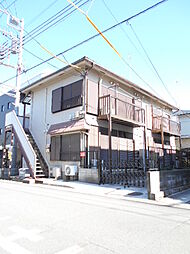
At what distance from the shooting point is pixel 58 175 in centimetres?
1222

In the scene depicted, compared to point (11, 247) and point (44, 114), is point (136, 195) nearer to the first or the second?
point (11, 247)

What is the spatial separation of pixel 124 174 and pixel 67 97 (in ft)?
22.1

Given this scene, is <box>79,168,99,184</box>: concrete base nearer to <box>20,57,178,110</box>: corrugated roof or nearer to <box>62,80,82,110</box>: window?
<box>62,80,82,110</box>: window

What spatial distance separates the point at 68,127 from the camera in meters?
12.3

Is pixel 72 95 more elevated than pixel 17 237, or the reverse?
pixel 72 95

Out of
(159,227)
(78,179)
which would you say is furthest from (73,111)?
(159,227)

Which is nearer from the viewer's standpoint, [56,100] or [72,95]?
[72,95]

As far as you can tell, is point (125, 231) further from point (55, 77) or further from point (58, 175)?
point (55, 77)

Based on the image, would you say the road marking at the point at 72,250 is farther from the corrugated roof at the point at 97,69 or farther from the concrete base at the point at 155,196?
the corrugated roof at the point at 97,69

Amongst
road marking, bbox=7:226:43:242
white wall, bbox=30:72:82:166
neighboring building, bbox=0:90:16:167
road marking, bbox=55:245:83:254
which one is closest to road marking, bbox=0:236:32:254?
road marking, bbox=7:226:43:242

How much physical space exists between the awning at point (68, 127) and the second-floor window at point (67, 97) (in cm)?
111

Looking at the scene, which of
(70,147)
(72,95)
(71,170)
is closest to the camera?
(71,170)

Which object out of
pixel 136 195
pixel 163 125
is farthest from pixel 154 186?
pixel 163 125

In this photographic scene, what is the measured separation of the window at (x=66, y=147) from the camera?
12055 mm
